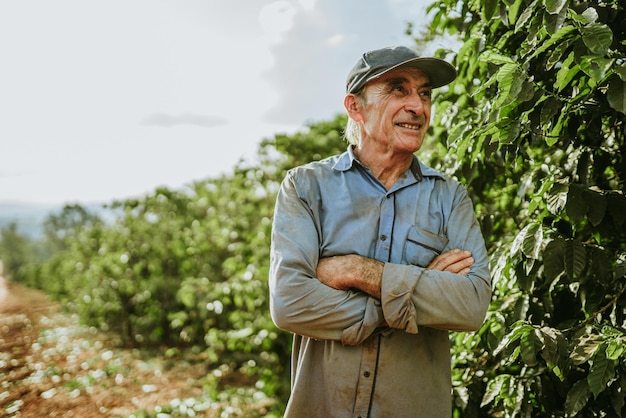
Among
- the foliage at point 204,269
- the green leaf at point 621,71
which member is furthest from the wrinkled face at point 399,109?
the foliage at point 204,269

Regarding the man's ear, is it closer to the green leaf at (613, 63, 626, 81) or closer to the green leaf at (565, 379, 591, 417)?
the green leaf at (613, 63, 626, 81)

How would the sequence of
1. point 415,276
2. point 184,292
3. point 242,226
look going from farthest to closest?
point 184,292 → point 242,226 → point 415,276

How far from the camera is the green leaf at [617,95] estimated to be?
1.60m

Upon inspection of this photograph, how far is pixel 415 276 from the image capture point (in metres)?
1.70

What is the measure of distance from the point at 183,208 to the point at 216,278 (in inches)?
49.4

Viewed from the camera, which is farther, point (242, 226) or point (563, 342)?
point (242, 226)

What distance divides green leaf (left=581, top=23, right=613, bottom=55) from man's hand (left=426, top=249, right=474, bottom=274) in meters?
0.75

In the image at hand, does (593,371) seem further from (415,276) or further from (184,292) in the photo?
(184,292)

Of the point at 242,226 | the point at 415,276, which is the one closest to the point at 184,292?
the point at 242,226

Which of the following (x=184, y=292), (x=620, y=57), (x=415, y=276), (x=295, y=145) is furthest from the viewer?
(x=184, y=292)

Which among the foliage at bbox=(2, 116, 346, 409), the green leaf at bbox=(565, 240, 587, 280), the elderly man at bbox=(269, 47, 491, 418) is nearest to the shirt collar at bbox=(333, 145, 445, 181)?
the elderly man at bbox=(269, 47, 491, 418)

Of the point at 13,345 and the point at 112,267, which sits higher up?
the point at 112,267

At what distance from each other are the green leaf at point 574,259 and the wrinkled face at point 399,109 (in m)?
0.71

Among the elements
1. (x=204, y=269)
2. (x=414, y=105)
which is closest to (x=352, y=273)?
(x=414, y=105)
